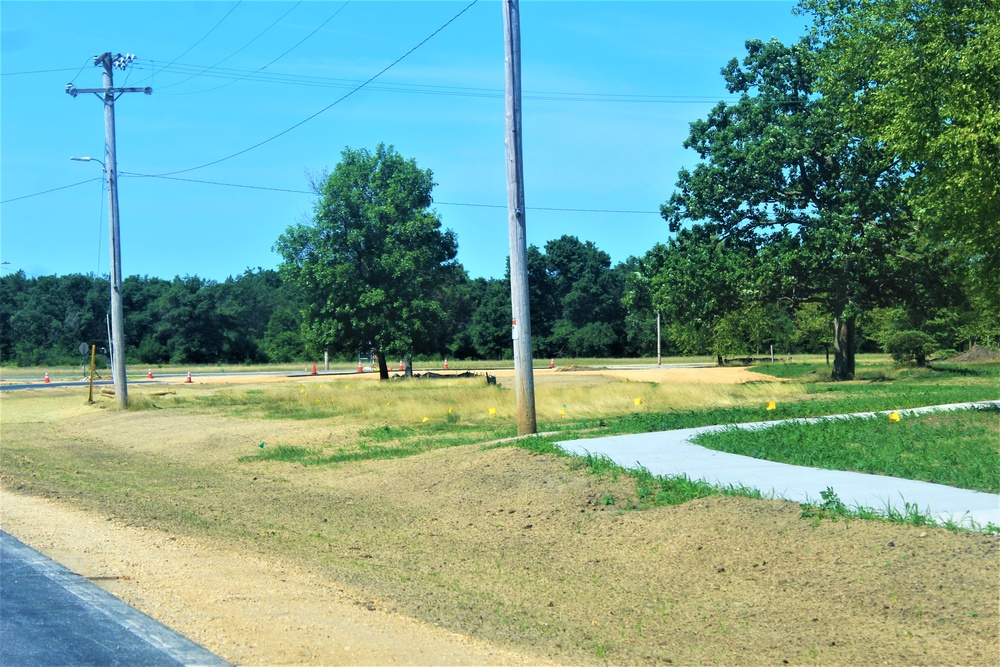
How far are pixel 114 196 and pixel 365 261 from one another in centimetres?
1824

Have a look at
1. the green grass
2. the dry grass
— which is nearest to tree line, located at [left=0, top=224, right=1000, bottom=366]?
the dry grass

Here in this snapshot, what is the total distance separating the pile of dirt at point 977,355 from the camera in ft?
157

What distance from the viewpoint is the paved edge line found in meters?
5.73

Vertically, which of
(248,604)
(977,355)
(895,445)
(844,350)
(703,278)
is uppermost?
(703,278)

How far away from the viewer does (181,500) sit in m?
12.2

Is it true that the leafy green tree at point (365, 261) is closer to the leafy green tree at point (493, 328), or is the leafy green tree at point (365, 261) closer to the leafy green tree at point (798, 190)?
the leafy green tree at point (798, 190)

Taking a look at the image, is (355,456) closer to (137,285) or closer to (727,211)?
(727,211)

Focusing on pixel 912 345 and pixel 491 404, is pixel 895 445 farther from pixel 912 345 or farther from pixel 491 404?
pixel 912 345

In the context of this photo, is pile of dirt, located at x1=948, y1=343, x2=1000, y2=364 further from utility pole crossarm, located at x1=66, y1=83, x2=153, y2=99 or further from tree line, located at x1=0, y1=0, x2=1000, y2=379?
utility pole crossarm, located at x1=66, y1=83, x2=153, y2=99

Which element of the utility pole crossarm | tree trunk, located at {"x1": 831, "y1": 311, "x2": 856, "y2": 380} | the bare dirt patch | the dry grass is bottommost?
the bare dirt patch

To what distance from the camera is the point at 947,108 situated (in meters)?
14.1

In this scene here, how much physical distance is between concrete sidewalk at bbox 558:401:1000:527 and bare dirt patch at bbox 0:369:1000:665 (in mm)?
704

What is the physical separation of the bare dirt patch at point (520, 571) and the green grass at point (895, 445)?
2329 millimetres

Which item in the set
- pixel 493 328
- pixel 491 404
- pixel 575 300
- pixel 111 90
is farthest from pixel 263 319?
pixel 491 404
